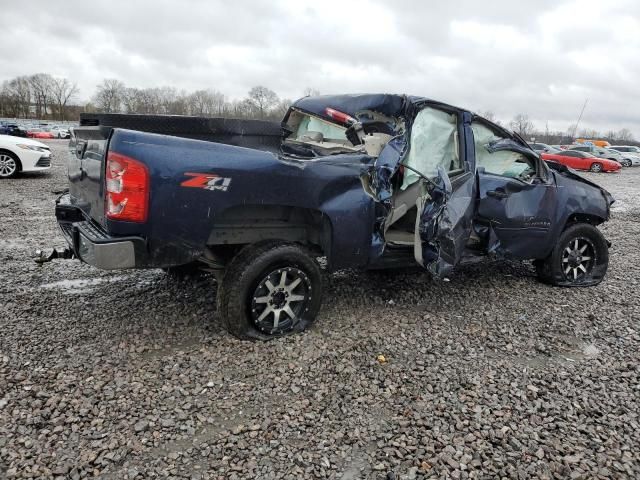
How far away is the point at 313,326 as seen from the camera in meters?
3.96

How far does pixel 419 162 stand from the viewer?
4.20m

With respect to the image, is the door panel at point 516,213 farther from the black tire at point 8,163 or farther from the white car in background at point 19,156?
the black tire at point 8,163

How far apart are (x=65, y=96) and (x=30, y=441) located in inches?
5078

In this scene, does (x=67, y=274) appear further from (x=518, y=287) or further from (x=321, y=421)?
(x=518, y=287)

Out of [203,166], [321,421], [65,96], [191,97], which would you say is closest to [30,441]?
[321,421]

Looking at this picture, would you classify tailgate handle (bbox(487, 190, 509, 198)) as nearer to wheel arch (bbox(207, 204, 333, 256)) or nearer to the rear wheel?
wheel arch (bbox(207, 204, 333, 256))

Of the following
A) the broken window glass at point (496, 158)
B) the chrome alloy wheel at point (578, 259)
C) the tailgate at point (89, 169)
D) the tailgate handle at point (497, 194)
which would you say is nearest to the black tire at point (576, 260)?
the chrome alloy wheel at point (578, 259)

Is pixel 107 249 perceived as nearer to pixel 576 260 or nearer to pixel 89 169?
pixel 89 169

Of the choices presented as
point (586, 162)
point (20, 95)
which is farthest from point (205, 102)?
point (586, 162)

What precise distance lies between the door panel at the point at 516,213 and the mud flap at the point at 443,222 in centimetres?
35

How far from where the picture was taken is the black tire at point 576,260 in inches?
206

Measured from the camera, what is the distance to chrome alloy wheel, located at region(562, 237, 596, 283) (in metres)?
5.34

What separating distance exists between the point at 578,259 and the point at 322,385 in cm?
379

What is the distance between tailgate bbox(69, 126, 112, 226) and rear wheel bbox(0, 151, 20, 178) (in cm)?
894
